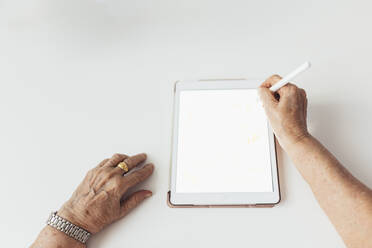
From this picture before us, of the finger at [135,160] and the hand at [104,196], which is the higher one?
the finger at [135,160]

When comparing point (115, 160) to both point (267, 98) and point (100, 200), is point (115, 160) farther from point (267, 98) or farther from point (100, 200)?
point (267, 98)

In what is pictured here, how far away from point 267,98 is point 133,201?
36cm

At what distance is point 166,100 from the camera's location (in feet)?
2.16

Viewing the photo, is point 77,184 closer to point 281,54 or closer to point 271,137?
point 271,137

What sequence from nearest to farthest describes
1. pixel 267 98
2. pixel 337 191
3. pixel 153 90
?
pixel 337 191 → pixel 267 98 → pixel 153 90

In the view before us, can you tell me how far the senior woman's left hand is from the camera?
51 cm

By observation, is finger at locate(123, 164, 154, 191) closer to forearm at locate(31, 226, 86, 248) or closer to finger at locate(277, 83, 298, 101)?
forearm at locate(31, 226, 86, 248)

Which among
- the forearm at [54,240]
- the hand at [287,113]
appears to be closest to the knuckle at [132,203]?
the forearm at [54,240]

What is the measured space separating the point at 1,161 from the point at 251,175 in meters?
0.60

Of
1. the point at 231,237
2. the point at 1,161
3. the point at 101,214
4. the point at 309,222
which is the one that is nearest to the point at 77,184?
the point at 101,214

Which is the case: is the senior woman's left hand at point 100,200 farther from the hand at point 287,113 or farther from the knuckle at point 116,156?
the hand at point 287,113

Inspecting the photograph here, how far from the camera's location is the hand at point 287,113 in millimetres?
528

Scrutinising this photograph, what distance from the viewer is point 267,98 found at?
558 millimetres

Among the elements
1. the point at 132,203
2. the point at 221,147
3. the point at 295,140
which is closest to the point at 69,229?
the point at 132,203
